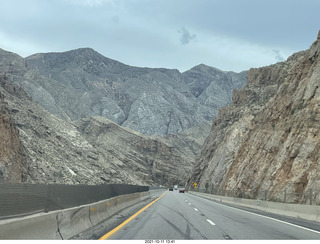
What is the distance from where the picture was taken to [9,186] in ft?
25.4

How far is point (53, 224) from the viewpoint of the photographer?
8875mm

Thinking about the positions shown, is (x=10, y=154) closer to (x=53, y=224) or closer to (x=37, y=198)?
(x=37, y=198)

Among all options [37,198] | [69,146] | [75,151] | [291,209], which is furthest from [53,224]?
[75,151]

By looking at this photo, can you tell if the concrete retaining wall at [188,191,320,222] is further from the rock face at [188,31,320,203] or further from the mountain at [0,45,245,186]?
the mountain at [0,45,245,186]

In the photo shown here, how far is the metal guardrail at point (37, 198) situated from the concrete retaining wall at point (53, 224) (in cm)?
28

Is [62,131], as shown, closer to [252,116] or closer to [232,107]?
[232,107]

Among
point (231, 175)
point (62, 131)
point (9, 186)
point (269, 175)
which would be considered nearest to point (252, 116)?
point (231, 175)

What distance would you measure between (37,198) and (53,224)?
2.46ft

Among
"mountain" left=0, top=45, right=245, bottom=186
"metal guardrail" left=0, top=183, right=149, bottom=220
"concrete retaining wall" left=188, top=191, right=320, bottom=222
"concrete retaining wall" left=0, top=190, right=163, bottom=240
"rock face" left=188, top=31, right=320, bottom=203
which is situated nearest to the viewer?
"concrete retaining wall" left=0, top=190, right=163, bottom=240

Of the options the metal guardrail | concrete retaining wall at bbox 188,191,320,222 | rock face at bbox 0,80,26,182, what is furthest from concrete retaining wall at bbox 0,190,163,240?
rock face at bbox 0,80,26,182

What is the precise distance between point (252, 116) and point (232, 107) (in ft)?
67.3

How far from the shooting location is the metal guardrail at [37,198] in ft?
24.9

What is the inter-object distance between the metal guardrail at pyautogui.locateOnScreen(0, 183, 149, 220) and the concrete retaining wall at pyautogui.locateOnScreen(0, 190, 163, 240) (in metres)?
0.28

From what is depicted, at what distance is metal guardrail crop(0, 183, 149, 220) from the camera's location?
24.9ft
